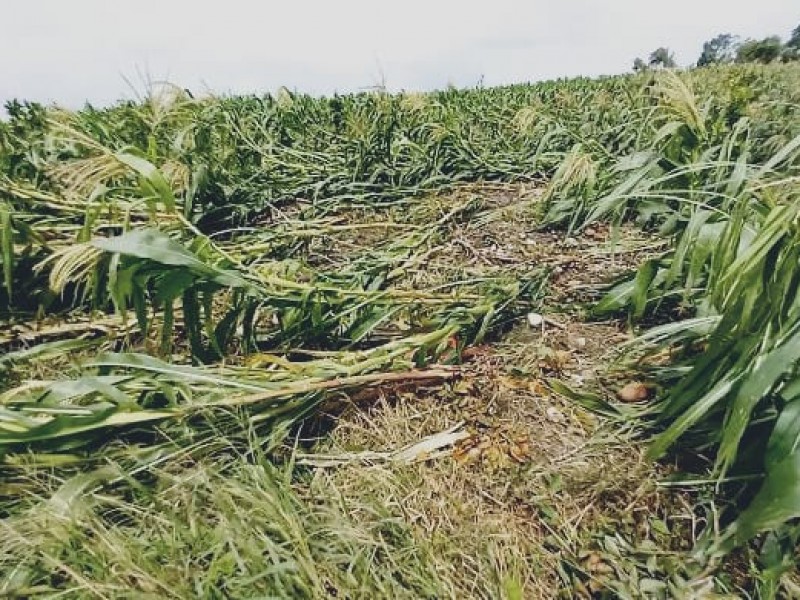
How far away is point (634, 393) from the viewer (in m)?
1.34

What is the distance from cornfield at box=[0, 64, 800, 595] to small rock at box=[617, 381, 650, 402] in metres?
0.03

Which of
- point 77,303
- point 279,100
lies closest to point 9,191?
point 77,303

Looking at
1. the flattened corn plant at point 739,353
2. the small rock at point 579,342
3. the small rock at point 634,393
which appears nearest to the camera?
the flattened corn plant at point 739,353

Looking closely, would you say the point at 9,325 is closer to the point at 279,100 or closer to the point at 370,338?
the point at 370,338

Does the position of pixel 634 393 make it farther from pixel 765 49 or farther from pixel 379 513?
pixel 765 49

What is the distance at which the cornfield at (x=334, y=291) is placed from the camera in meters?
1.04

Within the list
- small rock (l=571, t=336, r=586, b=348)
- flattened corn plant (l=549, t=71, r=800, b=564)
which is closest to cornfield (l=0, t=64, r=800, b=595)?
flattened corn plant (l=549, t=71, r=800, b=564)

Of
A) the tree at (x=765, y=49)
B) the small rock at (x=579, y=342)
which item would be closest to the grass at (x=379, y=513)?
the small rock at (x=579, y=342)

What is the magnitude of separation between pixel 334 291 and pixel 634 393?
835 millimetres

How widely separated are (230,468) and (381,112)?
105 inches

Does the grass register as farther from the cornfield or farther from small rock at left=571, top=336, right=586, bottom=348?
small rock at left=571, top=336, right=586, bottom=348

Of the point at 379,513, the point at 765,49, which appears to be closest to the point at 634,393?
the point at 379,513

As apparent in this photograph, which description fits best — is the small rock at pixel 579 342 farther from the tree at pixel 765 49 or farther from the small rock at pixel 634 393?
the tree at pixel 765 49

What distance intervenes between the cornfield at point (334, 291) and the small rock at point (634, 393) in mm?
31
